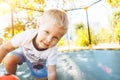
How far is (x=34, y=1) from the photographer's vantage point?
0.91 m

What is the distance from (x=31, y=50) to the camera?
22.3 inches

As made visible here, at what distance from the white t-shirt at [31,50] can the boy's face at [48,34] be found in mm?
22

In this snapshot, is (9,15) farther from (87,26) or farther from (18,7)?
(87,26)

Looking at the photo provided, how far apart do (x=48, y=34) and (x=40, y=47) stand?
5 centimetres

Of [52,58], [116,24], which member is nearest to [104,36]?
[116,24]

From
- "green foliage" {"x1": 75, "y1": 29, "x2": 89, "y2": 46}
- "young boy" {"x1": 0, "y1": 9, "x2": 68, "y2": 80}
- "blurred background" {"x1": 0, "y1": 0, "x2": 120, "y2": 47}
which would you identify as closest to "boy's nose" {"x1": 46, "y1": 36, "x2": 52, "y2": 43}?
"young boy" {"x1": 0, "y1": 9, "x2": 68, "y2": 80}

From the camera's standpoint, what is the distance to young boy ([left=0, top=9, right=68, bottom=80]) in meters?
0.51

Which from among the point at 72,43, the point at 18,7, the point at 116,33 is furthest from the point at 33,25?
the point at 116,33

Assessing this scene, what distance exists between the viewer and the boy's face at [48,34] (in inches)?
20.1

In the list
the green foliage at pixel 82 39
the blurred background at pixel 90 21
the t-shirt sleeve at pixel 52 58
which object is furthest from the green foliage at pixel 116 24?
the t-shirt sleeve at pixel 52 58

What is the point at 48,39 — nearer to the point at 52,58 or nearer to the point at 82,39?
the point at 52,58

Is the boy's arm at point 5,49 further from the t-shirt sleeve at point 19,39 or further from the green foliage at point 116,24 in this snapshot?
the green foliage at point 116,24

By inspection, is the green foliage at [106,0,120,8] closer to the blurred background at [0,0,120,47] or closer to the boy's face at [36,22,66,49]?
the blurred background at [0,0,120,47]

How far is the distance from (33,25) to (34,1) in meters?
0.13
